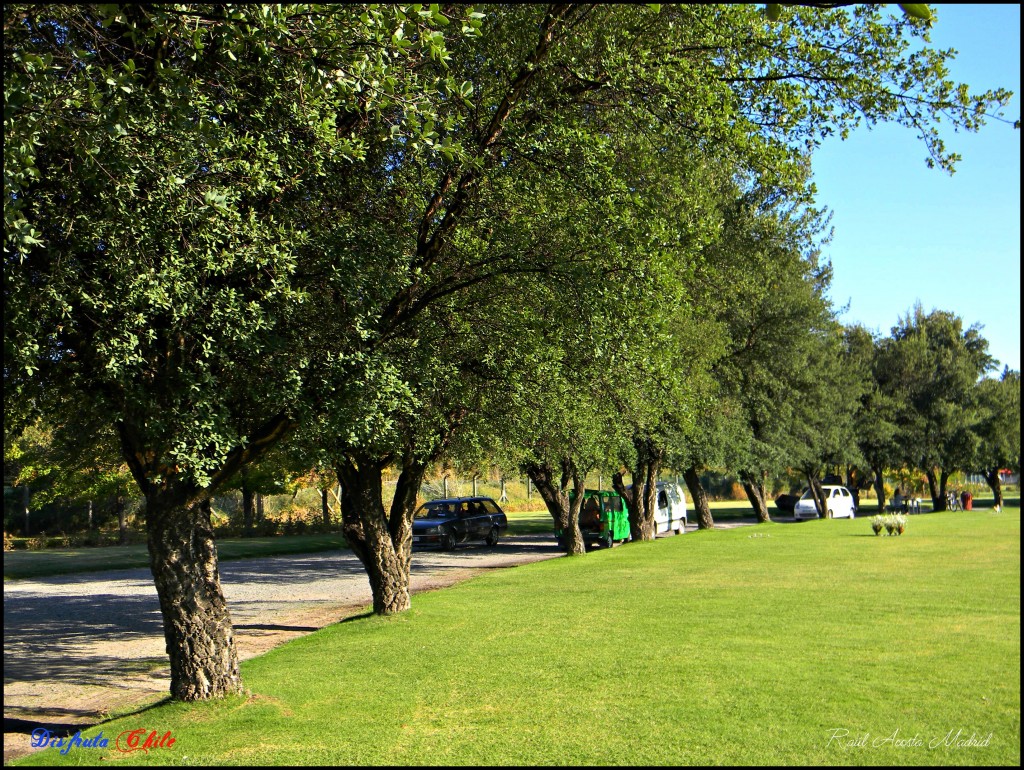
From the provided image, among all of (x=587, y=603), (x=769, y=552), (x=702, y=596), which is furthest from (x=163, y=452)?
(x=769, y=552)

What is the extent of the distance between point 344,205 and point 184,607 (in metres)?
4.55

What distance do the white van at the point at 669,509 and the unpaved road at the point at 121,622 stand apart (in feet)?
30.5

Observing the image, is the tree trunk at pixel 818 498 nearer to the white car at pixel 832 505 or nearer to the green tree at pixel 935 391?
the white car at pixel 832 505

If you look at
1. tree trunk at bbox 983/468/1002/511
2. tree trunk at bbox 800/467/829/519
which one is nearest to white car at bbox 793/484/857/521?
tree trunk at bbox 800/467/829/519

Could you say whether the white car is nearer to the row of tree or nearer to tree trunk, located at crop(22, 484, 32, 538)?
tree trunk, located at crop(22, 484, 32, 538)

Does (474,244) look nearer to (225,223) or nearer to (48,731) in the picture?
(225,223)

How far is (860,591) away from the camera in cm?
1513

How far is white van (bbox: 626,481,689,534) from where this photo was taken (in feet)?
119

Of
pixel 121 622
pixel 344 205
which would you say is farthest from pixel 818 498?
pixel 344 205

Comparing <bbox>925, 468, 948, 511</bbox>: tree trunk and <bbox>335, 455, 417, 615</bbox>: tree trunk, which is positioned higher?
<bbox>335, 455, 417, 615</bbox>: tree trunk

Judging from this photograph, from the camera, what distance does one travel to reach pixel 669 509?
3731 centimetres

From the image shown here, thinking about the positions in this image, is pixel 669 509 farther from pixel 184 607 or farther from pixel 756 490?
pixel 184 607

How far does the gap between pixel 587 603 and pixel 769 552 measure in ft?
37.1

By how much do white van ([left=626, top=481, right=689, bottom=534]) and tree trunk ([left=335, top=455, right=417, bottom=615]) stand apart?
2204 centimetres
